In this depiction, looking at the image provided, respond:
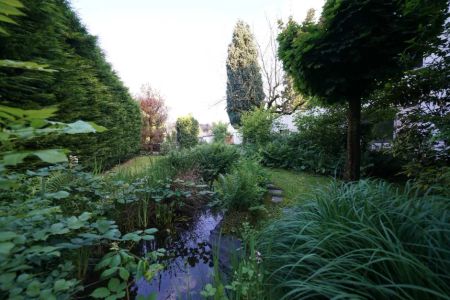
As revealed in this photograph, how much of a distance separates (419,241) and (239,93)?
12585 mm

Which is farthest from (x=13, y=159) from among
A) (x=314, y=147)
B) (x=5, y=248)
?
(x=314, y=147)

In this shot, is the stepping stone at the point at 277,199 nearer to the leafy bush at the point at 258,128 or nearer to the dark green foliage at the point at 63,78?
the dark green foliage at the point at 63,78

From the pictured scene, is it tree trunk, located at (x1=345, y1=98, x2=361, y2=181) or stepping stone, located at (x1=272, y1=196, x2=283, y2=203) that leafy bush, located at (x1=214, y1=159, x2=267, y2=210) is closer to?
stepping stone, located at (x1=272, y1=196, x2=283, y2=203)

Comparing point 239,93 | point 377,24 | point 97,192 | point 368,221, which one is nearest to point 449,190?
point 368,221

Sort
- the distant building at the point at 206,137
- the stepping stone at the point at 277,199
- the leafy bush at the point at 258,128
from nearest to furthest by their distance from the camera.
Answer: the stepping stone at the point at 277,199 < the leafy bush at the point at 258,128 < the distant building at the point at 206,137

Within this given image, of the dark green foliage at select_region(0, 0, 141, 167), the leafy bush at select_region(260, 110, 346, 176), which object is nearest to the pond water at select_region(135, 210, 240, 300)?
the dark green foliage at select_region(0, 0, 141, 167)

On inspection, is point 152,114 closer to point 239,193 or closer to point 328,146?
point 328,146

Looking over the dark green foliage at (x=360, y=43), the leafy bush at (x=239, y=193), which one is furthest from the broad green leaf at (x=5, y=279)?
the dark green foliage at (x=360, y=43)

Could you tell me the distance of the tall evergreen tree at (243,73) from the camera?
12.9 metres

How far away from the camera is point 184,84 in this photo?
62.3 feet

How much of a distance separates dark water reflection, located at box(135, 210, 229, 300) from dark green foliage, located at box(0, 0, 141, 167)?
1.42 meters

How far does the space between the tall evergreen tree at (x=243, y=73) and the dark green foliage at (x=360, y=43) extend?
988 cm

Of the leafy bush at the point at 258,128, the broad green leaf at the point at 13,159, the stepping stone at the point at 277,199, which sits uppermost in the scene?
the leafy bush at the point at 258,128

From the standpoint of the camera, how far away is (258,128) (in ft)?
26.2
